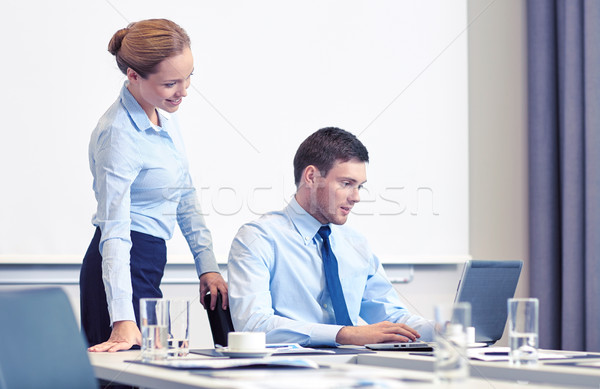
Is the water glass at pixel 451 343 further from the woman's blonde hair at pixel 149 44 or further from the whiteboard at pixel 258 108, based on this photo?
the whiteboard at pixel 258 108

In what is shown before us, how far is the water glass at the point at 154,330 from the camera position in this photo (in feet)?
4.40

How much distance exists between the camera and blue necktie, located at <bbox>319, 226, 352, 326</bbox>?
77.9 inches

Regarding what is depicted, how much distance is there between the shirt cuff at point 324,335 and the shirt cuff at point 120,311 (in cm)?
42

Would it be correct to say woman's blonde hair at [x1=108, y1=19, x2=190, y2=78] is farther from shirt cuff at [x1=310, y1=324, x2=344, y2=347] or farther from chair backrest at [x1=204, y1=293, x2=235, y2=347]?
shirt cuff at [x1=310, y1=324, x2=344, y2=347]

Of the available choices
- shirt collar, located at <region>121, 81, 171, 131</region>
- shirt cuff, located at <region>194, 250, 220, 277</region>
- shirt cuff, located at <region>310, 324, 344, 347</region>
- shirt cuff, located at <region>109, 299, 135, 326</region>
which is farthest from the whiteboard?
shirt cuff, located at <region>310, 324, 344, 347</region>

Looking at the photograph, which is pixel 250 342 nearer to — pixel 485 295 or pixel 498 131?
pixel 485 295

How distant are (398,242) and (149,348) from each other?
2.13 m

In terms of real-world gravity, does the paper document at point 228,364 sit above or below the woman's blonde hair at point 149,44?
below

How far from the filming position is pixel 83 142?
2.70 metres

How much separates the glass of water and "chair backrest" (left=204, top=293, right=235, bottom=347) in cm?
81

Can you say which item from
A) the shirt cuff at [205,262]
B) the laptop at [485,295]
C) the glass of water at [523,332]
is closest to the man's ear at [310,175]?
the shirt cuff at [205,262]

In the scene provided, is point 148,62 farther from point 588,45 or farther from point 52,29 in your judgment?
point 588,45

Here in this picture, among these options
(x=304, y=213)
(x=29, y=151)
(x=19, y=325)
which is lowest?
(x=19, y=325)

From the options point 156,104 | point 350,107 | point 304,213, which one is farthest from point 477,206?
point 156,104
